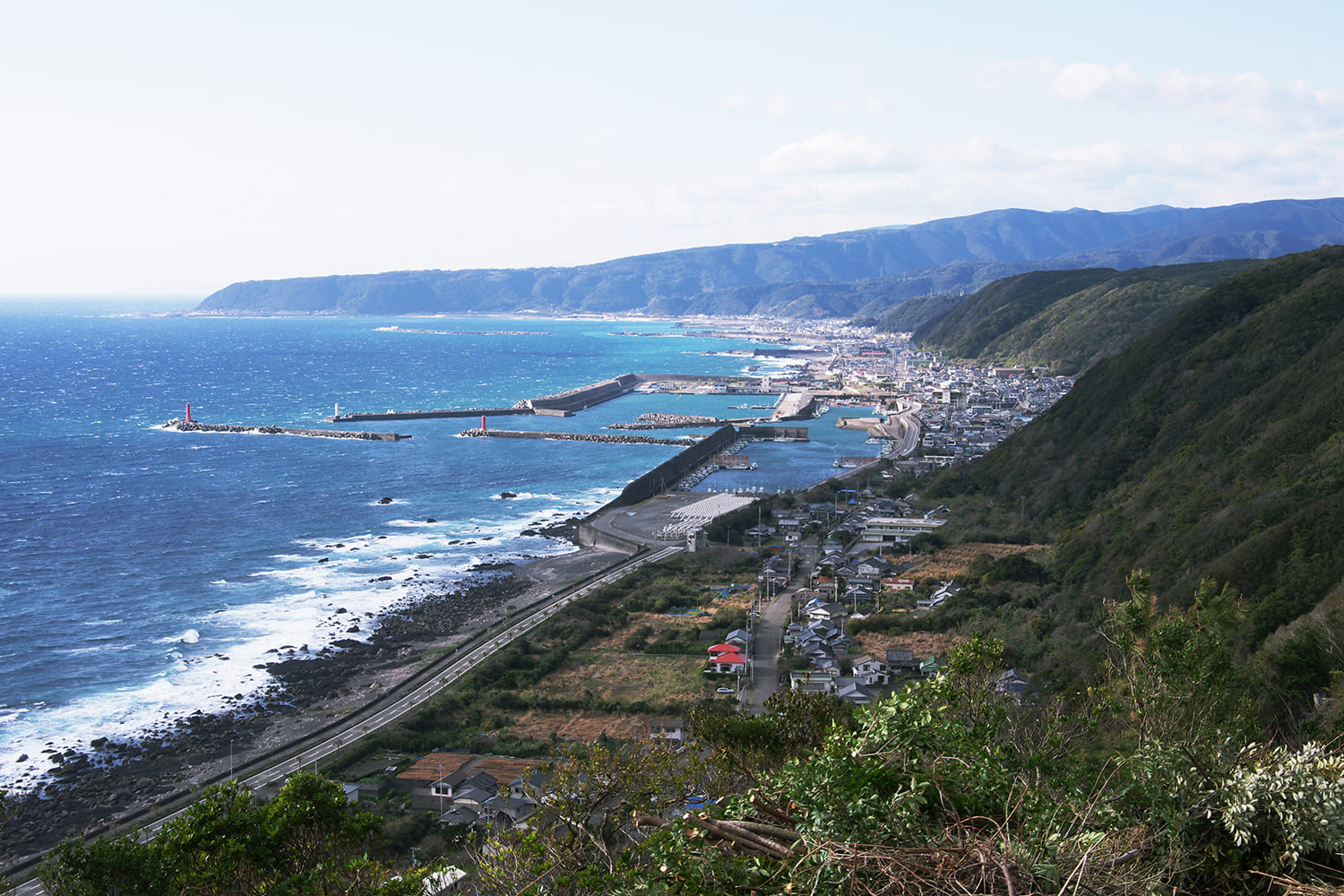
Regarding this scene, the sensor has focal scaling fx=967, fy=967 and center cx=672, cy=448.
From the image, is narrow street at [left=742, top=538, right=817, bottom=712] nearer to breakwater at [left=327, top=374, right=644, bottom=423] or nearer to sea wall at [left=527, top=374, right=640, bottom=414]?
breakwater at [left=327, top=374, right=644, bottom=423]

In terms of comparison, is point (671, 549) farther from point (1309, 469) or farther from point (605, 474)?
point (1309, 469)

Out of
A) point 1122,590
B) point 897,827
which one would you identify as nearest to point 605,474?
point 1122,590

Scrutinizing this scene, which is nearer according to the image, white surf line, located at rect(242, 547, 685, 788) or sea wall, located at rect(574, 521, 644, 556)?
white surf line, located at rect(242, 547, 685, 788)

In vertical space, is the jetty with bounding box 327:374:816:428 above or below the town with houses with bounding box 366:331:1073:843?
above

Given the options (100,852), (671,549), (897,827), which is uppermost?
(897,827)

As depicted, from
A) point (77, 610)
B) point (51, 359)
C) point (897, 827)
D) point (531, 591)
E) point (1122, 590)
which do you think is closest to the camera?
point (897, 827)

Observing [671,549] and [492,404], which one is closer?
[671,549]

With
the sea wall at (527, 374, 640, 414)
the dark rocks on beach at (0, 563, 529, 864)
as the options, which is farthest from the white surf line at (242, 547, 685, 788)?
the sea wall at (527, 374, 640, 414)
